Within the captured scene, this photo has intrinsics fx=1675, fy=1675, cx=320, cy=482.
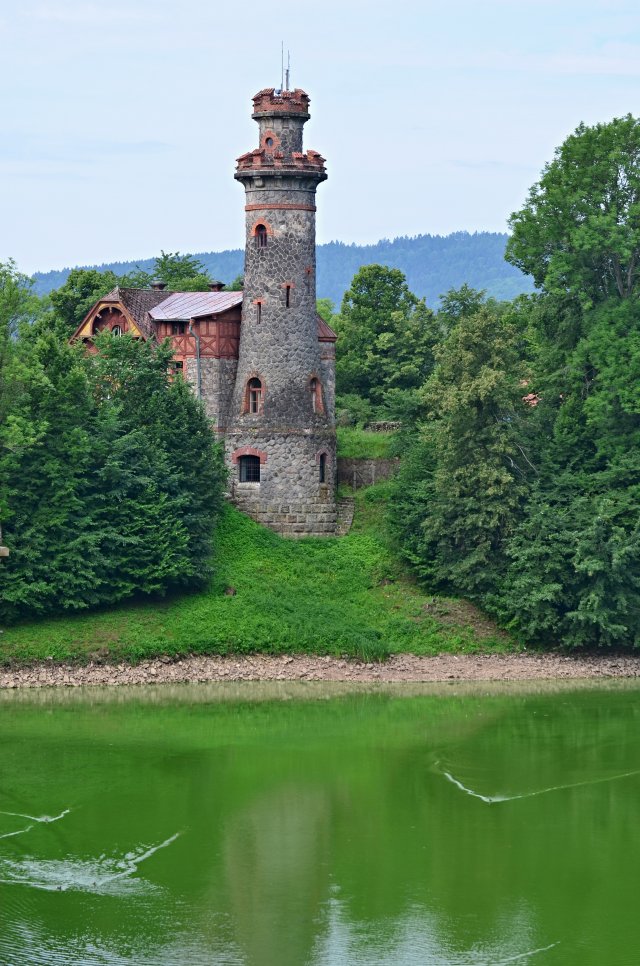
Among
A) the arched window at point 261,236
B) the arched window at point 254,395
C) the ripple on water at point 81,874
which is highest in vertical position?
the arched window at point 261,236

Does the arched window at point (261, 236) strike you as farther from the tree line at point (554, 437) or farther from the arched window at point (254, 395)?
the tree line at point (554, 437)

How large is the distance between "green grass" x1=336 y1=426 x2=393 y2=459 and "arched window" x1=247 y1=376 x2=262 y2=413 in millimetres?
4605

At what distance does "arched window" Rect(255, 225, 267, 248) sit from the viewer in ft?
192

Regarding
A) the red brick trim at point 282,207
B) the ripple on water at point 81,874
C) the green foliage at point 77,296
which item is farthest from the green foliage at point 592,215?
the ripple on water at point 81,874

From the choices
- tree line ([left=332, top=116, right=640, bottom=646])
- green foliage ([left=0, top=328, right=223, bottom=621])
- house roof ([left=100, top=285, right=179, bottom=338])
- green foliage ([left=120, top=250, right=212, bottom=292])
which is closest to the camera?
green foliage ([left=0, top=328, right=223, bottom=621])

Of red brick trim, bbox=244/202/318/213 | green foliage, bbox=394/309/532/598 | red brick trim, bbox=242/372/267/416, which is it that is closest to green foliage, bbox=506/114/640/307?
green foliage, bbox=394/309/532/598

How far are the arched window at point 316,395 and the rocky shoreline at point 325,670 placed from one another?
10.9 meters

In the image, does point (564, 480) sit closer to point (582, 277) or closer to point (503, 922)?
point (582, 277)

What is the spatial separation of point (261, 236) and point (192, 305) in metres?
5.43

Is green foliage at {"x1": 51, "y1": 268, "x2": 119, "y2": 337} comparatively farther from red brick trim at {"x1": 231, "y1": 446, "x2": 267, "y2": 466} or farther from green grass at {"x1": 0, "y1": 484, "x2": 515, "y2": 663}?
green grass at {"x1": 0, "y1": 484, "x2": 515, "y2": 663}

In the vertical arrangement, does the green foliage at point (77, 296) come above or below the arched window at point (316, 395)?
above

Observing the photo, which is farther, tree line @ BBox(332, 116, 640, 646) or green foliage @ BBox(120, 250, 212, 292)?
green foliage @ BBox(120, 250, 212, 292)

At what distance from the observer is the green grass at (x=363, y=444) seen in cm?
6264

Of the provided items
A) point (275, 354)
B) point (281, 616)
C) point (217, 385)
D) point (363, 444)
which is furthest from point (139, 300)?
point (281, 616)
